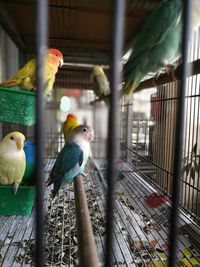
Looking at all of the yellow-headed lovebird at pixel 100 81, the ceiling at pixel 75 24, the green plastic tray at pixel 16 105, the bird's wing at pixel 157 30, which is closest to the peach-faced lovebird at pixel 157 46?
the bird's wing at pixel 157 30

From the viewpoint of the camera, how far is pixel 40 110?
0.27m

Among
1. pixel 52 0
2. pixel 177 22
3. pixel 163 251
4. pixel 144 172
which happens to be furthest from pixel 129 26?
pixel 163 251

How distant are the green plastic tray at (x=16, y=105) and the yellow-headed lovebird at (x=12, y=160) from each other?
17 centimetres

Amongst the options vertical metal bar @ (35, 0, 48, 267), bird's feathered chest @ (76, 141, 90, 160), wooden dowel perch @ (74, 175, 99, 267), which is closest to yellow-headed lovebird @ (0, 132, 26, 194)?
bird's feathered chest @ (76, 141, 90, 160)

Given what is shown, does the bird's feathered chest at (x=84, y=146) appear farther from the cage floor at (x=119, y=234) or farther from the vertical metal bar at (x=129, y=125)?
the vertical metal bar at (x=129, y=125)

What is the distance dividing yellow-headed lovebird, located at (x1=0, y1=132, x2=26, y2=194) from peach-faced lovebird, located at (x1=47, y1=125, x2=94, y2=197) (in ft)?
0.47

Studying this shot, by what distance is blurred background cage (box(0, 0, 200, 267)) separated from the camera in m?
0.83

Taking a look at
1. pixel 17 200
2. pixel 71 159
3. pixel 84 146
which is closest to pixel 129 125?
pixel 84 146

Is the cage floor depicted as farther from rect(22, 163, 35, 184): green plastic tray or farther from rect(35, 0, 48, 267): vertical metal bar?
rect(35, 0, 48, 267): vertical metal bar

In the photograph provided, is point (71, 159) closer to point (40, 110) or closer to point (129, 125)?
point (129, 125)

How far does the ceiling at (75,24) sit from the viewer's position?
110 cm

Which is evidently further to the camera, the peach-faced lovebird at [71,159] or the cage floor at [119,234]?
the peach-faced lovebird at [71,159]

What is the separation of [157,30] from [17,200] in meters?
0.81

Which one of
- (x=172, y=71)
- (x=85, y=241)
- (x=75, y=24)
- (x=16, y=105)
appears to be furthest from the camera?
(x=75, y=24)
